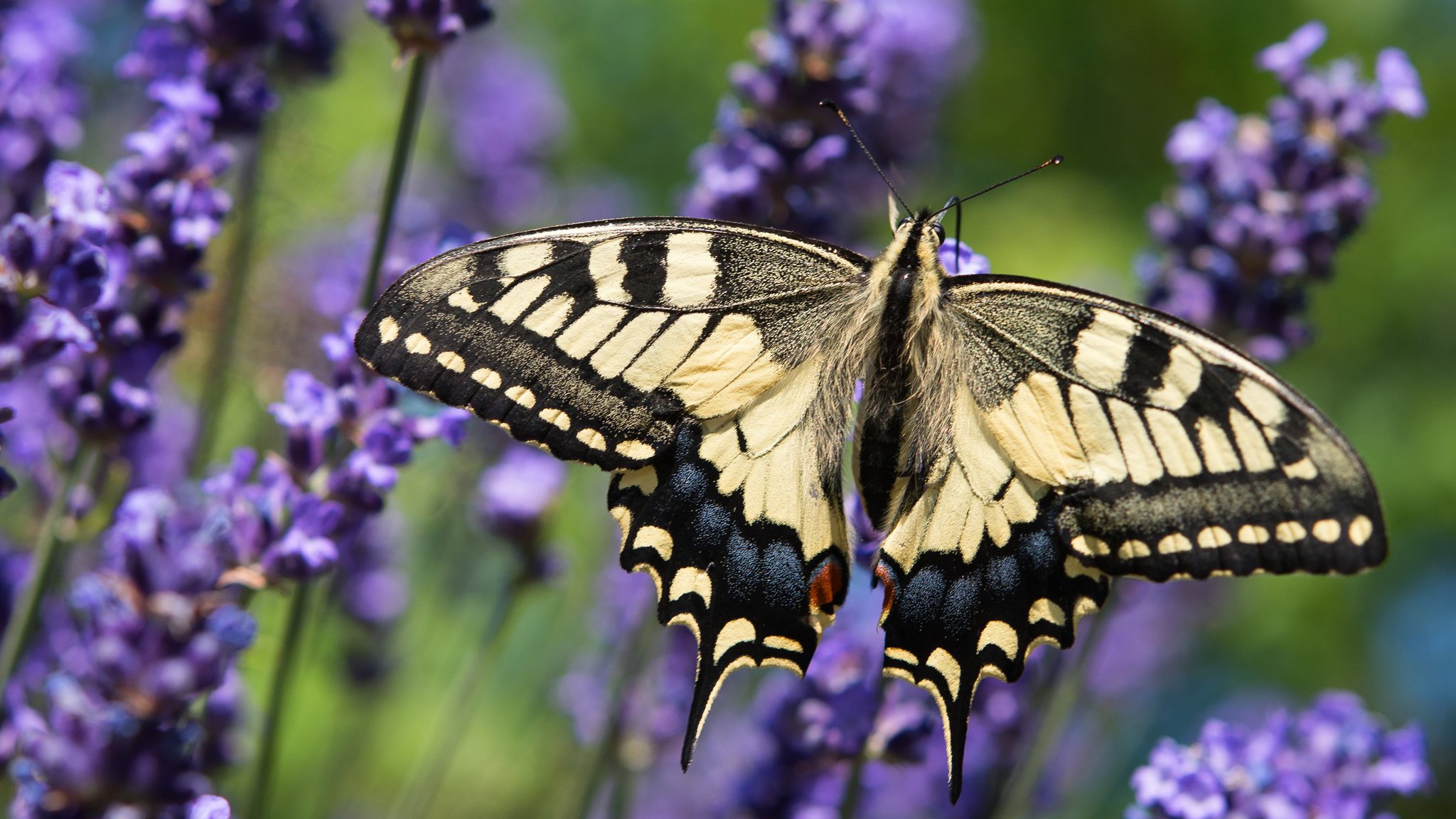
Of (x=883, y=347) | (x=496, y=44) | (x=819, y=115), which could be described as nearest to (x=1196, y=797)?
(x=883, y=347)

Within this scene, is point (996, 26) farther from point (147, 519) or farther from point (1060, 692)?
point (147, 519)

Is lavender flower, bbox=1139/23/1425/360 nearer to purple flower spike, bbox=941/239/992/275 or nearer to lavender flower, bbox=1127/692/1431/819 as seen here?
purple flower spike, bbox=941/239/992/275

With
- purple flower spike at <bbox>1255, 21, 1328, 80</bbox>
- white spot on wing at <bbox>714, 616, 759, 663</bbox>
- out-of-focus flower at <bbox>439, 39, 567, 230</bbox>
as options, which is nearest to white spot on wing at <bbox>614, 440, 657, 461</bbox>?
white spot on wing at <bbox>714, 616, 759, 663</bbox>

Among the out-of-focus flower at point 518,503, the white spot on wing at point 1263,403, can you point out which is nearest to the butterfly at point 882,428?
the white spot on wing at point 1263,403

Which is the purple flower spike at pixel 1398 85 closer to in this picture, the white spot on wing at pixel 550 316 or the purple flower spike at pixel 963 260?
the purple flower spike at pixel 963 260

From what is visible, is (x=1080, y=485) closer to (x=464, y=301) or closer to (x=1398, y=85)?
(x=464, y=301)

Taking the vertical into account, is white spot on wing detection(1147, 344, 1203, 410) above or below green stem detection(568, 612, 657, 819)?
above
